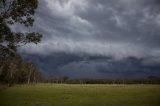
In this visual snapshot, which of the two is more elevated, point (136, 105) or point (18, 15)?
point (18, 15)

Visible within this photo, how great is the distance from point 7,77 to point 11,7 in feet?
319

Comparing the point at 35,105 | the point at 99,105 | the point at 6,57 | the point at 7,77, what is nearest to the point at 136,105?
the point at 99,105

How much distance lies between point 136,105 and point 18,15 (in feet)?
55.9

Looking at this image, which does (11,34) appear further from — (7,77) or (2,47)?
(7,77)

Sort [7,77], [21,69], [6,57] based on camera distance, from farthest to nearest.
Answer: [21,69]
[7,77]
[6,57]

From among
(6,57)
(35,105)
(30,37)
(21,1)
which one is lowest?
(35,105)

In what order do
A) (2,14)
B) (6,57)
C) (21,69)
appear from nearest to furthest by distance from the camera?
(2,14) → (6,57) → (21,69)

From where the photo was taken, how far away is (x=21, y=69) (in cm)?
13738

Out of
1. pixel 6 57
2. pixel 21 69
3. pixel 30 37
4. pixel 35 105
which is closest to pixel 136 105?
pixel 35 105

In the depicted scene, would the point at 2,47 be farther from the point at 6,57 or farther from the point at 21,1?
the point at 21,1

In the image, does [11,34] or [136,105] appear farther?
[11,34]

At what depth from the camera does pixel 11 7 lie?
95.1 ft

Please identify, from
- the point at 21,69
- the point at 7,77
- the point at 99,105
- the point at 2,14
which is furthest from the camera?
the point at 21,69

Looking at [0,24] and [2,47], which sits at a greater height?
[0,24]
